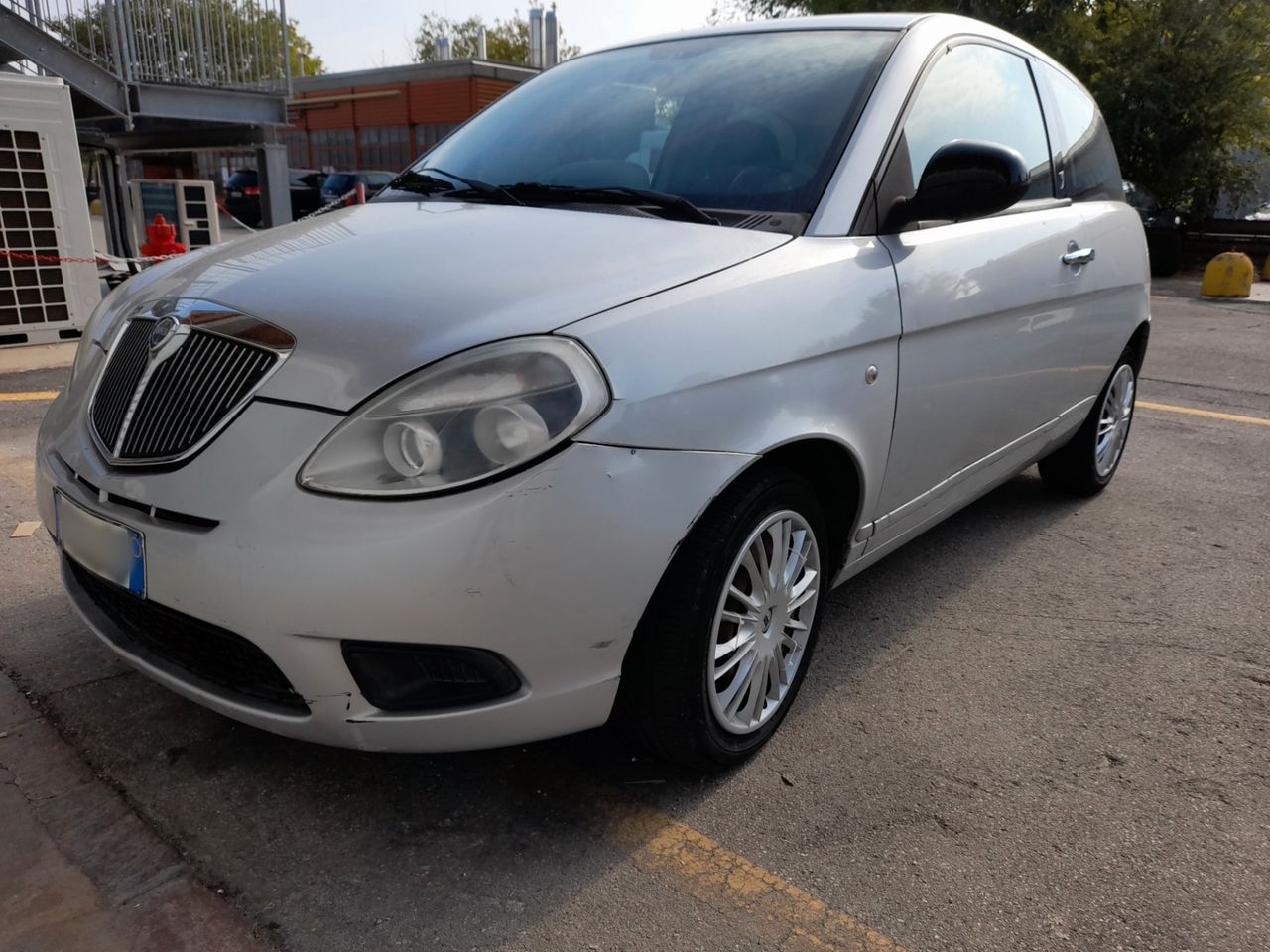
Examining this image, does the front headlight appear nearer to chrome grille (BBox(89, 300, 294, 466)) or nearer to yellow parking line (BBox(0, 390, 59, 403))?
chrome grille (BBox(89, 300, 294, 466))

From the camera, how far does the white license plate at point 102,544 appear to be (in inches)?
78.2

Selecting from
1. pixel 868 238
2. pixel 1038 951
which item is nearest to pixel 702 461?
pixel 868 238

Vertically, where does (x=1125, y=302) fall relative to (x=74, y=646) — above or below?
above

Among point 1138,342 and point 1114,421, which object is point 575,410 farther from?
point 1138,342

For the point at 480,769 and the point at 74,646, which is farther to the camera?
the point at 74,646

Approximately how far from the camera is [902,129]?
2709mm

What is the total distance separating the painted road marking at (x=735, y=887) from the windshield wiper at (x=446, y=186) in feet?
5.24

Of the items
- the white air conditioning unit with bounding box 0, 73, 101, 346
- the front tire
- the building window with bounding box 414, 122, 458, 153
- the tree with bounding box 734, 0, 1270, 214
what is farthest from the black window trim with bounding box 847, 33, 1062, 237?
the building window with bounding box 414, 122, 458, 153

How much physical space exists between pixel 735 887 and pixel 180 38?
11138mm

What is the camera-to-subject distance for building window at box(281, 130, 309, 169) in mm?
37094

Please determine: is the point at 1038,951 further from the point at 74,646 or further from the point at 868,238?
the point at 74,646

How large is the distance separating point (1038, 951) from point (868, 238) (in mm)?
1576

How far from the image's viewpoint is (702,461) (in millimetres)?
2010

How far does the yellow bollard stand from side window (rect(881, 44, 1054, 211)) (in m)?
11.3
